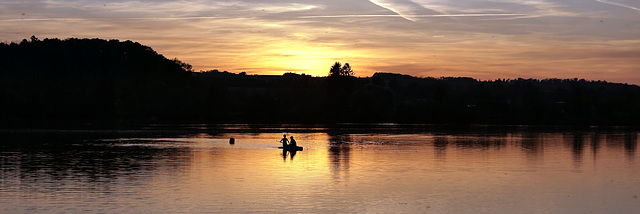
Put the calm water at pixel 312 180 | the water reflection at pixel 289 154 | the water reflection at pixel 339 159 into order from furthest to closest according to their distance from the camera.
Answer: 1. the water reflection at pixel 289 154
2. the water reflection at pixel 339 159
3. the calm water at pixel 312 180

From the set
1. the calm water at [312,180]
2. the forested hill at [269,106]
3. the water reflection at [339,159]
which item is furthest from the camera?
the forested hill at [269,106]

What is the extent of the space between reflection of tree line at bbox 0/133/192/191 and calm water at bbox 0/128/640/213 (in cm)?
7

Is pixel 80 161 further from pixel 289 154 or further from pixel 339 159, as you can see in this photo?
pixel 339 159

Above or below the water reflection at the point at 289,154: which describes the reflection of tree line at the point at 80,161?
above

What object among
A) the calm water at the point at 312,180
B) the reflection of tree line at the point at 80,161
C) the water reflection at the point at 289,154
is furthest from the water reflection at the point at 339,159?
the reflection of tree line at the point at 80,161

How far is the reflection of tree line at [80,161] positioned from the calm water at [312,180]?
2.8 inches

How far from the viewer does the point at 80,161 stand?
45344 millimetres

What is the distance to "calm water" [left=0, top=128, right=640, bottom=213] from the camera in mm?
27688

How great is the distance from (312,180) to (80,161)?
1684cm

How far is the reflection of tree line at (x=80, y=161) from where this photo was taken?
118 feet

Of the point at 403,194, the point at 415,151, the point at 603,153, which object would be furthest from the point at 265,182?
the point at 603,153

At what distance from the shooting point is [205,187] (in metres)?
32.8

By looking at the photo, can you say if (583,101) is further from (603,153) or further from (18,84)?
(18,84)

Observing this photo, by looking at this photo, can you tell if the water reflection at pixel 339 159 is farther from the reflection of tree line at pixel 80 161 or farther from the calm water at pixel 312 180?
the reflection of tree line at pixel 80 161
